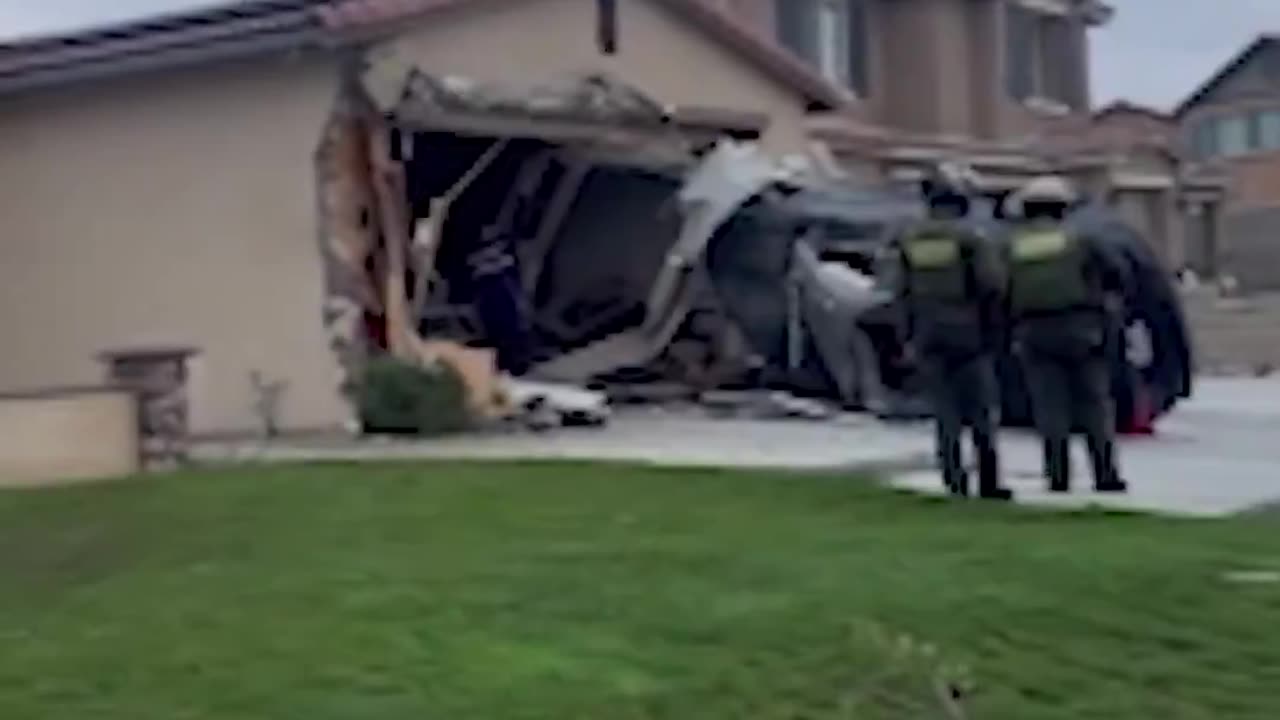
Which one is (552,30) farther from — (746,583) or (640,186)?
(746,583)

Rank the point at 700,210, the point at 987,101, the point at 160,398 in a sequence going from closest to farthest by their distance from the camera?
the point at 160,398
the point at 700,210
the point at 987,101

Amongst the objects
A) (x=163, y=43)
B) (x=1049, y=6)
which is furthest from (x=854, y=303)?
(x=1049, y=6)

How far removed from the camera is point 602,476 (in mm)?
13914

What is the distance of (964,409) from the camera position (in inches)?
514

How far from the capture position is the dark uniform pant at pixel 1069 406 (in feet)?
43.1

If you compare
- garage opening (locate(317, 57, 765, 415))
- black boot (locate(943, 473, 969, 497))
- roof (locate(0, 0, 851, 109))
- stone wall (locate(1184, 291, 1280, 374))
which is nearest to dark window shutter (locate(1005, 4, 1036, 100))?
stone wall (locate(1184, 291, 1280, 374))

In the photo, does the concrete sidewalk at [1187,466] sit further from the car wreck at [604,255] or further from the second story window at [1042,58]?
the second story window at [1042,58]

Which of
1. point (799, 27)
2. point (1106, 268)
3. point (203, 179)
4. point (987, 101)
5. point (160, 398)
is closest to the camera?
point (1106, 268)

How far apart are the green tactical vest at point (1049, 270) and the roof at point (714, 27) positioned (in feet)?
25.9

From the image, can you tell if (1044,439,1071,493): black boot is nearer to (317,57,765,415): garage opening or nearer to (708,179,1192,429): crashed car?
(708,179,1192,429): crashed car

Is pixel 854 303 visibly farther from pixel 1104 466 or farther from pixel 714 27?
pixel 1104 466

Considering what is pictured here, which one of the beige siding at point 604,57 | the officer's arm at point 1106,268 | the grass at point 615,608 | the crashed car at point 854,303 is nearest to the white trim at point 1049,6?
the beige siding at point 604,57

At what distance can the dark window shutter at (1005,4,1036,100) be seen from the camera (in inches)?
1563

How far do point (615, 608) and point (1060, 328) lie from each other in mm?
4692
